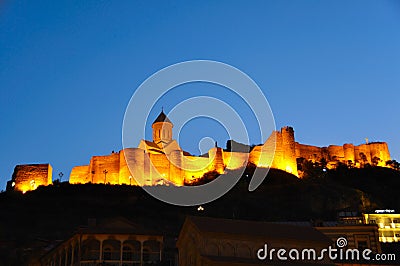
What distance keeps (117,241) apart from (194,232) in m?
8.53

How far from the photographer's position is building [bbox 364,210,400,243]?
51906 millimetres

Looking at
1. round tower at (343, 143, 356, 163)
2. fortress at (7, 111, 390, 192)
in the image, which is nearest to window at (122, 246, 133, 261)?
fortress at (7, 111, 390, 192)

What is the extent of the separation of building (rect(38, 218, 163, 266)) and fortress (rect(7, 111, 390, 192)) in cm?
4786

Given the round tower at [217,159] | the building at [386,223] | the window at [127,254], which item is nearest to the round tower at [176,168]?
the round tower at [217,159]

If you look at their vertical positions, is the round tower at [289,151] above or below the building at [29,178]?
above

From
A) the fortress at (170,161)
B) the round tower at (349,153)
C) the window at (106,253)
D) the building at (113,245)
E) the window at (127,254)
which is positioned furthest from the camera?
the round tower at (349,153)

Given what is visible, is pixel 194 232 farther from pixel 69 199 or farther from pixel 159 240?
pixel 69 199

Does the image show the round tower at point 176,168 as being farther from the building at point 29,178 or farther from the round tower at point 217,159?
the building at point 29,178

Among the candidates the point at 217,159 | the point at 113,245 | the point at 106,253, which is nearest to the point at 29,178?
the point at 217,159

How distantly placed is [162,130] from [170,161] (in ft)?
41.8

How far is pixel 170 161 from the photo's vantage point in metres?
90.9

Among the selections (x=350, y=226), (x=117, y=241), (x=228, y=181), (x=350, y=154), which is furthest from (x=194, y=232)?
(x=350, y=154)

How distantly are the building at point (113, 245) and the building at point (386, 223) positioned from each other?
25321mm

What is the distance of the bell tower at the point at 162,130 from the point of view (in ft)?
332
